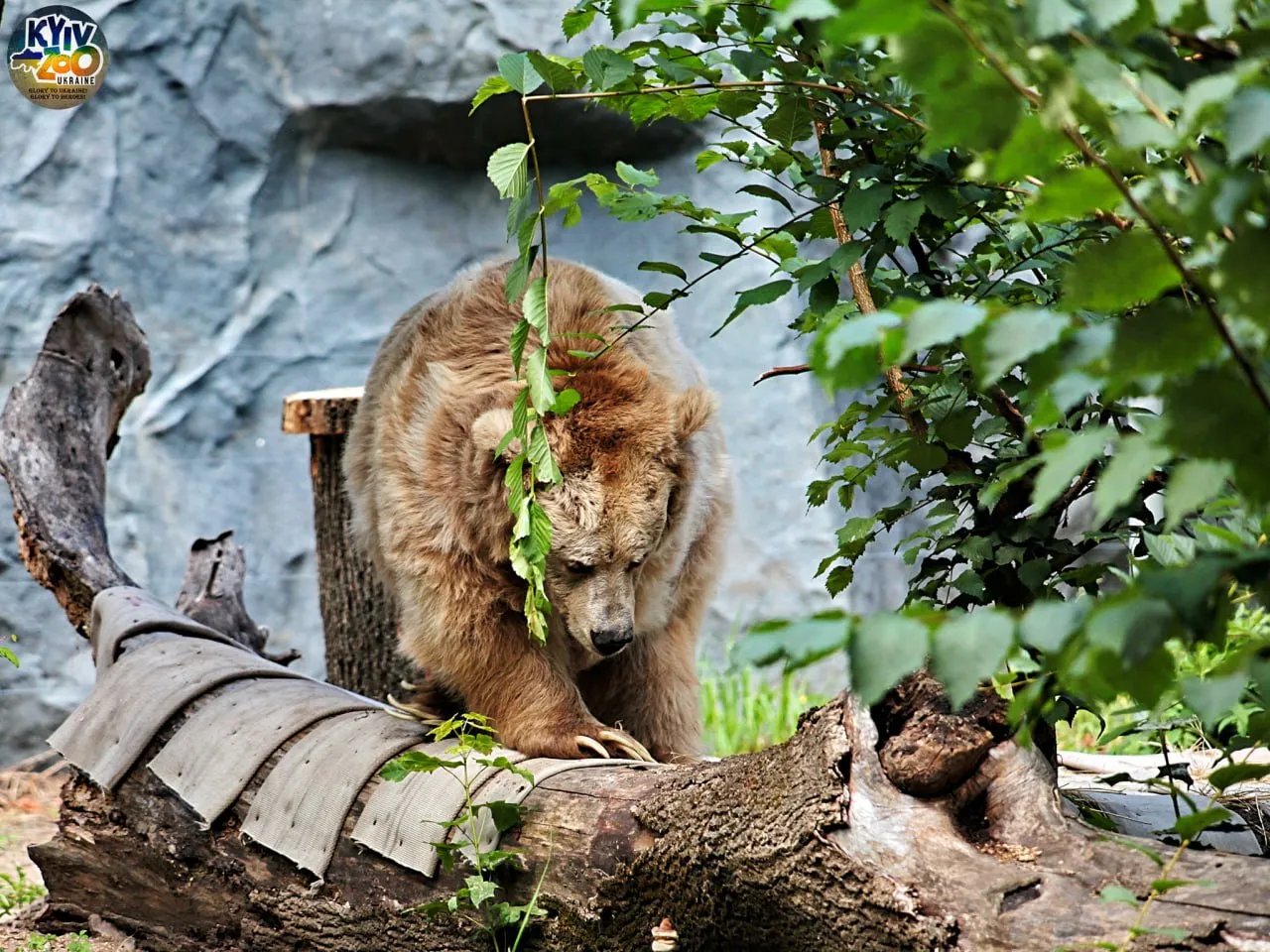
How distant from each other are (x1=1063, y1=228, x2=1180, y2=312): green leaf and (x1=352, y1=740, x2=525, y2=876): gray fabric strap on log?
7.08 ft

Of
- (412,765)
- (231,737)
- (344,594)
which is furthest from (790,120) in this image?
(344,594)

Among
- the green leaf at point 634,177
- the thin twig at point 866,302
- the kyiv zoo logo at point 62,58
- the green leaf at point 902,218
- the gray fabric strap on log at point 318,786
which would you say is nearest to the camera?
the green leaf at point 902,218

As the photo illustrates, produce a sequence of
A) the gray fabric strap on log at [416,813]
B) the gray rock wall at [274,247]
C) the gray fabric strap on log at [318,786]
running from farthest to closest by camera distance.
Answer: the gray rock wall at [274,247]
the gray fabric strap on log at [318,786]
the gray fabric strap on log at [416,813]

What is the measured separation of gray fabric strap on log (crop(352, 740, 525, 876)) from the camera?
116 inches

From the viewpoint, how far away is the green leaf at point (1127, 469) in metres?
1.12

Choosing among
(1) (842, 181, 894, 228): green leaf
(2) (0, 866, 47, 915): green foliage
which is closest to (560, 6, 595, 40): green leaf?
(1) (842, 181, 894, 228): green leaf

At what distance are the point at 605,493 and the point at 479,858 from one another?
105cm

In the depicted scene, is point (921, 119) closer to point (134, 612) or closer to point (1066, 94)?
point (1066, 94)

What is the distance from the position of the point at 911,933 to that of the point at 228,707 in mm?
2329

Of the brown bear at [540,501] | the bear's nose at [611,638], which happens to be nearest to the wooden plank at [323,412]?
the brown bear at [540,501]

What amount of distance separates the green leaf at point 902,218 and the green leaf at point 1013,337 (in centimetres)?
106

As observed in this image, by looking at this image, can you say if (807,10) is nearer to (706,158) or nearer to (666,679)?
(706,158)

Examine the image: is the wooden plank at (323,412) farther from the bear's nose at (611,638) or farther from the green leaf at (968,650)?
the green leaf at (968,650)

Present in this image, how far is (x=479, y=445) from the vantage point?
343cm
